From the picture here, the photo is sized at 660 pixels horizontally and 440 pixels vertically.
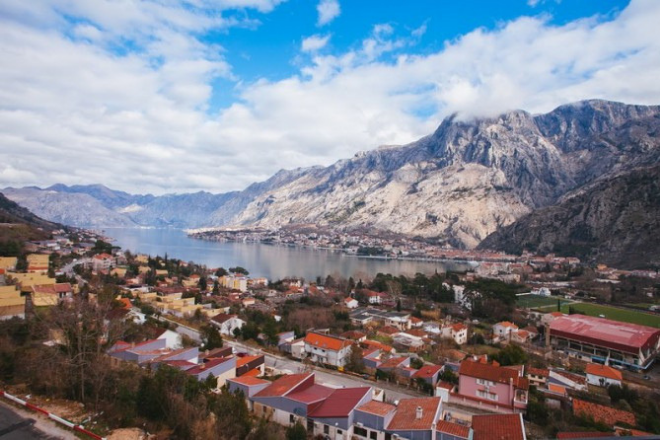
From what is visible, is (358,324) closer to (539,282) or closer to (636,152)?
(539,282)

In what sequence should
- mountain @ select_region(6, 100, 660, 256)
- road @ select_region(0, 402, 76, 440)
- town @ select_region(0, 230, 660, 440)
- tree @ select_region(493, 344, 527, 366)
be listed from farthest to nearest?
mountain @ select_region(6, 100, 660, 256) < tree @ select_region(493, 344, 527, 366) < town @ select_region(0, 230, 660, 440) < road @ select_region(0, 402, 76, 440)

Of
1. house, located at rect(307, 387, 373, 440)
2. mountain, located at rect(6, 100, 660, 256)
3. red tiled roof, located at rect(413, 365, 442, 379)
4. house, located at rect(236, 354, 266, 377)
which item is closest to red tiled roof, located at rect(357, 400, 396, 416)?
house, located at rect(307, 387, 373, 440)

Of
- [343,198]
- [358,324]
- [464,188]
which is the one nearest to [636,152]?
[464,188]

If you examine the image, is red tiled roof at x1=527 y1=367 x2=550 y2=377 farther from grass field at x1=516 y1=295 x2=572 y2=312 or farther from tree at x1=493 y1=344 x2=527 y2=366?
grass field at x1=516 y1=295 x2=572 y2=312

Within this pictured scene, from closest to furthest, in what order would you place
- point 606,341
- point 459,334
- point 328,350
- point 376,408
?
1. point 376,408
2. point 328,350
3. point 606,341
4. point 459,334

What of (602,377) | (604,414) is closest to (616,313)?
(602,377)

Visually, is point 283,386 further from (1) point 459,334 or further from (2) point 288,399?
(1) point 459,334
